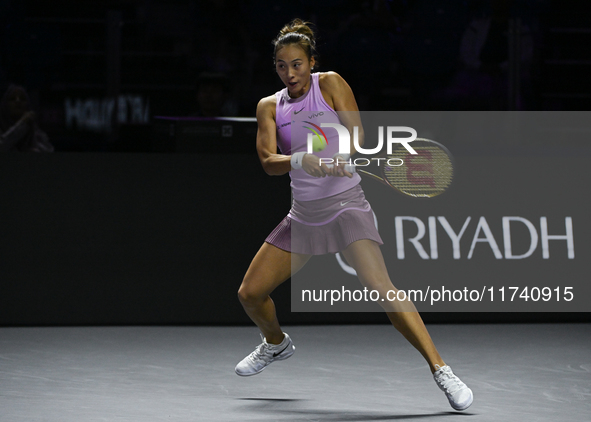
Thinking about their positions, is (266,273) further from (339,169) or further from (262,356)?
(339,169)

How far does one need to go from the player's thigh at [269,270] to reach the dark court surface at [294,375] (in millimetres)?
433

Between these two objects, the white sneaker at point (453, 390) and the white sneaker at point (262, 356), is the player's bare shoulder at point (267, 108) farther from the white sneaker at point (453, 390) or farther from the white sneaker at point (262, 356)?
the white sneaker at point (453, 390)

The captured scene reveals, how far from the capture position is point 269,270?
331cm

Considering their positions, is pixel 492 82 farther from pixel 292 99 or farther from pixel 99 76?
pixel 292 99

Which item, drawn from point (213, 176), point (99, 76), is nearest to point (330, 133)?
point (213, 176)

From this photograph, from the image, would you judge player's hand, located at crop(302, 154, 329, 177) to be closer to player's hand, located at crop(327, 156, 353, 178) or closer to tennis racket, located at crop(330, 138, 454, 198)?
player's hand, located at crop(327, 156, 353, 178)

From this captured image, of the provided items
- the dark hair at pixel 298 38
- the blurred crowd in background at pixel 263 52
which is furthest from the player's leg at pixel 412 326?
the blurred crowd in background at pixel 263 52

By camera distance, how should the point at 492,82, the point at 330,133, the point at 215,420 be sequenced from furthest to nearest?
the point at 492,82 < the point at 330,133 < the point at 215,420

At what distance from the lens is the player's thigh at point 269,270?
130 inches

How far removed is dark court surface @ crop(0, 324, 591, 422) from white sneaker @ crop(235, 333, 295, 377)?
78mm

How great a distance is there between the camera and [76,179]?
494cm

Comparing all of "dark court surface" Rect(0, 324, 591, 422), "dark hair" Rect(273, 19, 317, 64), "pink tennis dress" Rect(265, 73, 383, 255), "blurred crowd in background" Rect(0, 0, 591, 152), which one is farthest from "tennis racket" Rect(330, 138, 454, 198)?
"blurred crowd in background" Rect(0, 0, 591, 152)

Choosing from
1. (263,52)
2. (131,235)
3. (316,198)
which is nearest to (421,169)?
(316,198)

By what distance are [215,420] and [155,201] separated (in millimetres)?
2219
